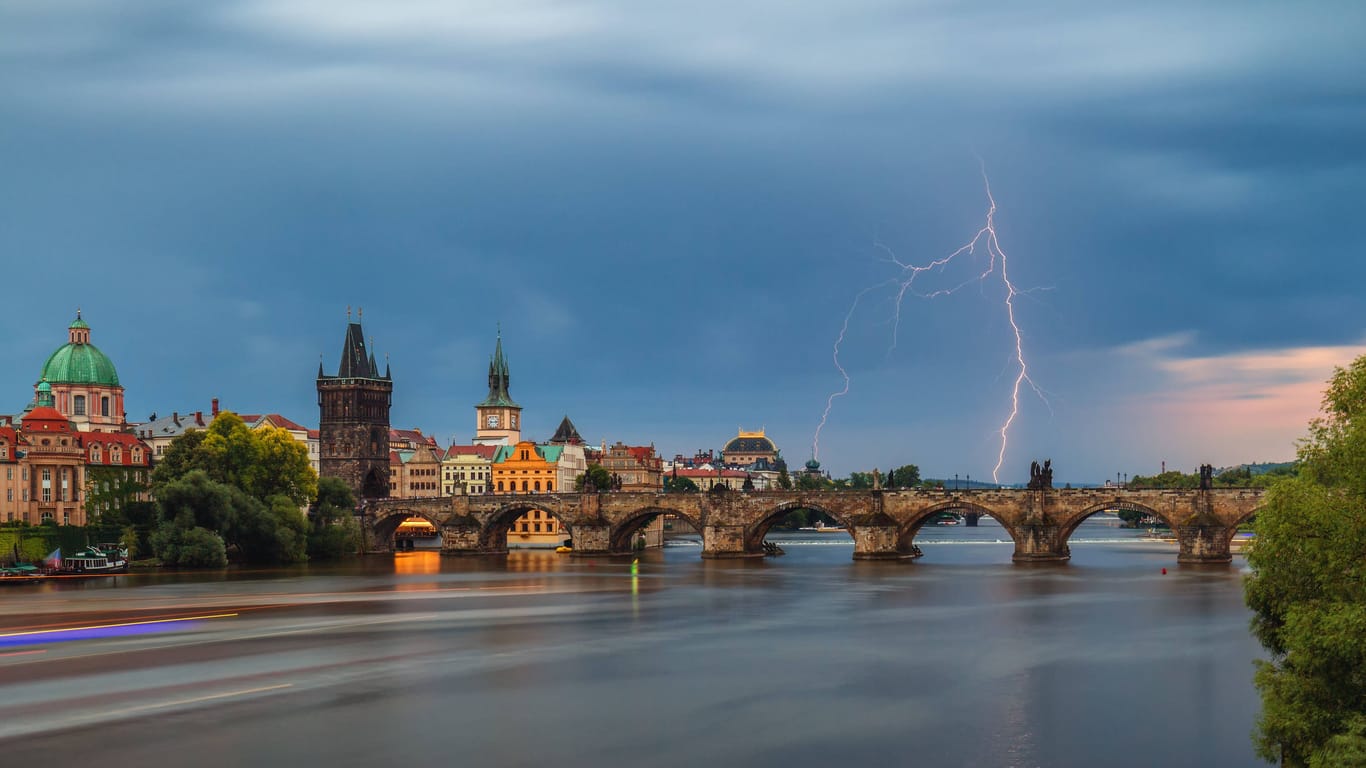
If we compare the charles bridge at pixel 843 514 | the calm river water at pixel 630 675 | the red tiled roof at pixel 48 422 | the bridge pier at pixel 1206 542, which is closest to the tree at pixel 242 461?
the red tiled roof at pixel 48 422

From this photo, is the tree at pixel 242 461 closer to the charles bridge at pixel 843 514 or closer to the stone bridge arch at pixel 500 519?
the stone bridge arch at pixel 500 519

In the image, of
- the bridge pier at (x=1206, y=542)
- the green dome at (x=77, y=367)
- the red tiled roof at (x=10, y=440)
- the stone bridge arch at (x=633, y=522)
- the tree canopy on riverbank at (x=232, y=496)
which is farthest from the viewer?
the green dome at (x=77, y=367)

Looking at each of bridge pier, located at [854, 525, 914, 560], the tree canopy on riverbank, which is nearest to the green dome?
the tree canopy on riverbank

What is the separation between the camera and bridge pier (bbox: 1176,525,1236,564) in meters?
83.2

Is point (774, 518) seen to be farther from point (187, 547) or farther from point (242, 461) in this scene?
point (187, 547)

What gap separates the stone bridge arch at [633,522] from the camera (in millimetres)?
101938

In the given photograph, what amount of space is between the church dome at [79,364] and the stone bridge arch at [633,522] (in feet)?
199

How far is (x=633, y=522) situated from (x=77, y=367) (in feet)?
207

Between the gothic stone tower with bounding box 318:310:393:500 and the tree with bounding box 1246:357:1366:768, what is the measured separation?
116 m

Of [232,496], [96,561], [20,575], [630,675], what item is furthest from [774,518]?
[630,675]

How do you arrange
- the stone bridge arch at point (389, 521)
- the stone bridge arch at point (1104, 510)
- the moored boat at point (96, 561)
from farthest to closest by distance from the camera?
the stone bridge arch at point (389, 521) → the stone bridge arch at point (1104, 510) → the moored boat at point (96, 561)

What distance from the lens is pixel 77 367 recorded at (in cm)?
13400

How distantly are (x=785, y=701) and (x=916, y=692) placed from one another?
4.03 metres

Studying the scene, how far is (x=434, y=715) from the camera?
112 feet
